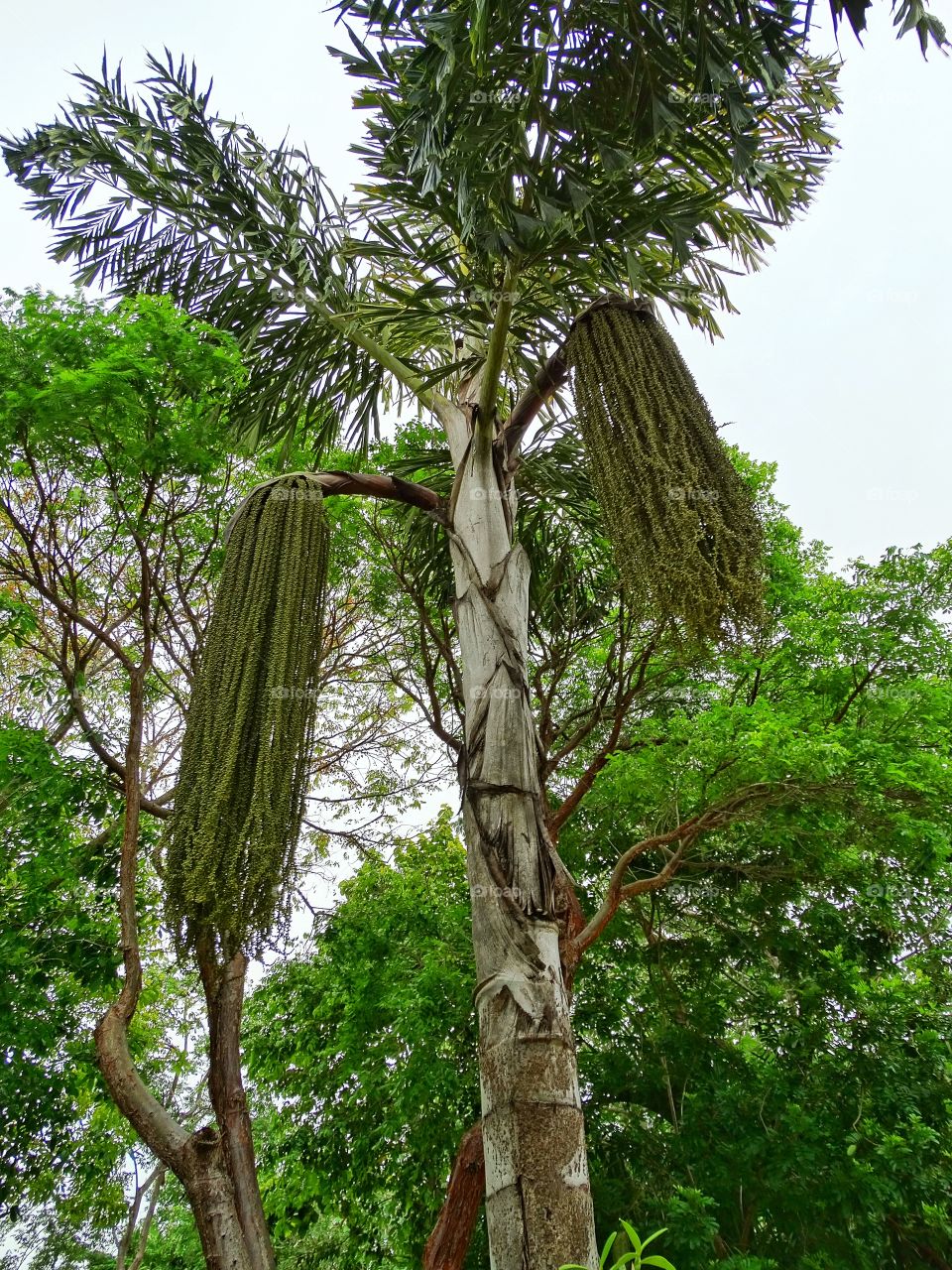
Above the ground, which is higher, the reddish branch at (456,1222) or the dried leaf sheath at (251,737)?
the dried leaf sheath at (251,737)

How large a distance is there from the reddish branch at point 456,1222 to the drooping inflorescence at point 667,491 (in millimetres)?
3864

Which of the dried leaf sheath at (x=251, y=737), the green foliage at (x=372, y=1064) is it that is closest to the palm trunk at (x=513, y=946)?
the dried leaf sheath at (x=251, y=737)

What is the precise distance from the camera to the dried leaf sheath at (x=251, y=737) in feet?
9.82

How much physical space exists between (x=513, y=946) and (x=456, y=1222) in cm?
323

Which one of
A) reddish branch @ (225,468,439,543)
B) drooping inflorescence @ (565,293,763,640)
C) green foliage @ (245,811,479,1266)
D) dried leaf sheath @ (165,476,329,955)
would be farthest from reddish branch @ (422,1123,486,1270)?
drooping inflorescence @ (565,293,763,640)

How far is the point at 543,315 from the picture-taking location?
449cm

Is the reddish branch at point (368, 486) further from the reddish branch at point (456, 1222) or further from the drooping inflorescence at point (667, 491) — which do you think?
the reddish branch at point (456, 1222)

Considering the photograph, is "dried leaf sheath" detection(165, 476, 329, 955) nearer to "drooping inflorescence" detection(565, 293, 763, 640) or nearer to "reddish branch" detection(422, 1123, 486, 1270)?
"drooping inflorescence" detection(565, 293, 763, 640)

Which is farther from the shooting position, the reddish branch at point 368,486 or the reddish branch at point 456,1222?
the reddish branch at point 456,1222

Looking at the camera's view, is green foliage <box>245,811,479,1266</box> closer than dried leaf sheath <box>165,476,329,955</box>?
No

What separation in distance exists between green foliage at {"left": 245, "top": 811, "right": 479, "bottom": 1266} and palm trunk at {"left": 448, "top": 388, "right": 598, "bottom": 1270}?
11.7ft

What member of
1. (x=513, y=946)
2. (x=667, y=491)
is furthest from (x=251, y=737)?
(x=667, y=491)

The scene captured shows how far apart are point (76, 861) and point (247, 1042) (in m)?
3.08

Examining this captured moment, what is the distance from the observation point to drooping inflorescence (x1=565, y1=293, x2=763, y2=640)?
10.4 ft
